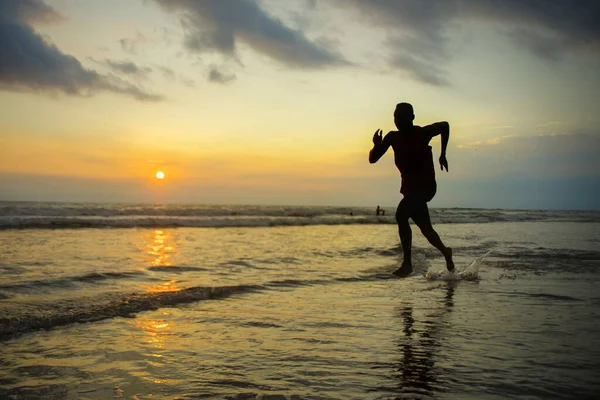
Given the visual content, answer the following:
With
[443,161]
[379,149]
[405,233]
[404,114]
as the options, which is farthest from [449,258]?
[404,114]

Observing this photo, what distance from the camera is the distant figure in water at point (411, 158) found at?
618 cm

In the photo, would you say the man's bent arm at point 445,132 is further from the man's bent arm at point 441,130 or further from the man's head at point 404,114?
the man's head at point 404,114

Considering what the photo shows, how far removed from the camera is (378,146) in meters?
6.26

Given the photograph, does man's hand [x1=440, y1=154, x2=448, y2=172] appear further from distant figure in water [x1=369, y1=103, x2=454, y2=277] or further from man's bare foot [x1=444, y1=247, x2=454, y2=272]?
man's bare foot [x1=444, y1=247, x2=454, y2=272]

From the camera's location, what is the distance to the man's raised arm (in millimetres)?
6234

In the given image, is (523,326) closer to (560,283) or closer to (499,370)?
(499,370)

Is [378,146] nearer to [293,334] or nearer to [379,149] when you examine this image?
[379,149]

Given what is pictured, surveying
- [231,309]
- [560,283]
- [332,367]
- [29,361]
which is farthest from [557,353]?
[560,283]

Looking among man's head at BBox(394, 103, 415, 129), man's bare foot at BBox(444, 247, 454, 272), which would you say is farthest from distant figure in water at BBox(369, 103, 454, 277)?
man's bare foot at BBox(444, 247, 454, 272)

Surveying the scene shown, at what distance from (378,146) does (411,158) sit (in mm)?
446

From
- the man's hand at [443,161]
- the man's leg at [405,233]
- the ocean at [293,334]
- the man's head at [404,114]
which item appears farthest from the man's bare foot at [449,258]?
the man's head at [404,114]

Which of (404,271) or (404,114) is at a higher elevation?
(404,114)

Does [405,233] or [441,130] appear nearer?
[441,130]

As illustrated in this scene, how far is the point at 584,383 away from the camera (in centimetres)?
265
